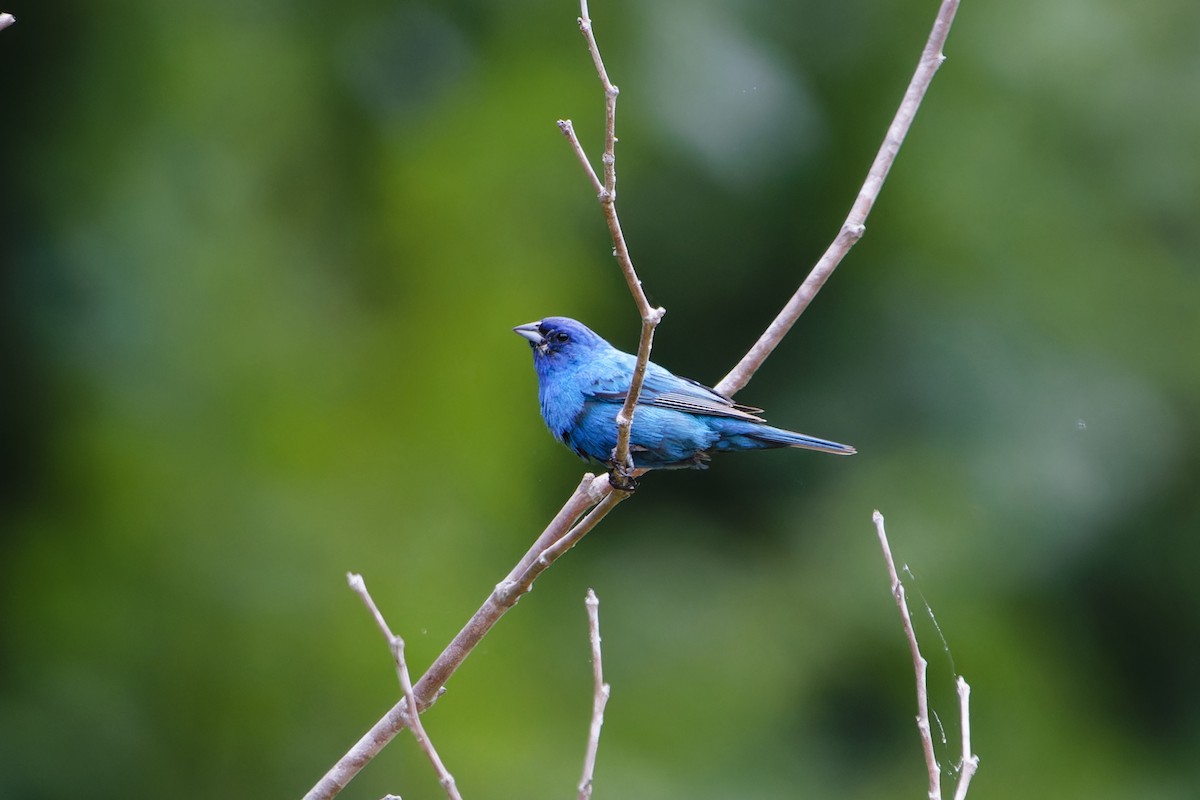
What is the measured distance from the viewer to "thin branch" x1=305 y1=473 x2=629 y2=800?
9.67 ft

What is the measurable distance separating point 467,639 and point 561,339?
6.18 ft

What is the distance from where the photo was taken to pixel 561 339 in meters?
4.84

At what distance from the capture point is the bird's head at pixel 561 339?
15.8 feet

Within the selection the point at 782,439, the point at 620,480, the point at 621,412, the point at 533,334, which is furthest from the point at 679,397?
the point at 621,412

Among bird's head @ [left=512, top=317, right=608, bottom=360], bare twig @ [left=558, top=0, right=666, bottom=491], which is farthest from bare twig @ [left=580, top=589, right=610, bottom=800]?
bird's head @ [left=512, top=317, right=608, bottom=360]

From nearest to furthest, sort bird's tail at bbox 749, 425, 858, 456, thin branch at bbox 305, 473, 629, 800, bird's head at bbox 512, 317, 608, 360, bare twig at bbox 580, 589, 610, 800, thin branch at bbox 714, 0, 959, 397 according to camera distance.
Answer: bare twig at bbox 580, 589, 610, 800
thin branch at bbox 305, 473, 629, 800
thin branch at bbox 714, 0, 959, 397
bird's tail at bbox 749, 425, 858, 456
bird's head at bbox 512, 317, 608, 360

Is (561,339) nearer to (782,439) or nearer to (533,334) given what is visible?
(533,334)

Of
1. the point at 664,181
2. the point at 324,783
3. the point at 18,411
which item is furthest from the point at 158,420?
the point at 324,783

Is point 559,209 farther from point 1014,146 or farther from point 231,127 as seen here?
point 1014,146

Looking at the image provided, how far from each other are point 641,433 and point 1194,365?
4.57m

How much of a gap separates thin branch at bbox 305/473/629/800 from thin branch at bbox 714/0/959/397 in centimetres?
46

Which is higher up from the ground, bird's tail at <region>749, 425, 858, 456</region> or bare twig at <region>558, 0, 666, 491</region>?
bare twig at <region>558, 0, 666, 491</region>

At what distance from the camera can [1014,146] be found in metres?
8.01

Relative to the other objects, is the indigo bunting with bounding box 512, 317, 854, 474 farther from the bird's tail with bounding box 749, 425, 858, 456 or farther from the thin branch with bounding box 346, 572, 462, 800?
the thin branch with bounding box 346, 572, 462, 800
